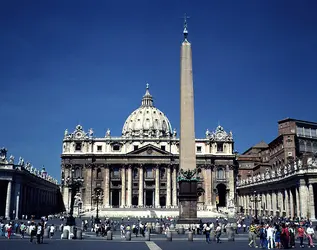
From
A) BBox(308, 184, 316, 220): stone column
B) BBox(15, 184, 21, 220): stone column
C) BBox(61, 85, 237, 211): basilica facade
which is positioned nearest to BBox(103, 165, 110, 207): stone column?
BBox(61, 85, 237, 211): basilica facade

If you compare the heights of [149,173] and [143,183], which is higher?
[149,173]

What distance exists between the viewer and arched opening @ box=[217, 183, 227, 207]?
88.4 metres

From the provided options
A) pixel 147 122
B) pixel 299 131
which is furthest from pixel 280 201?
pixel 147 122

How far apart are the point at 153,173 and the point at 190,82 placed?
60322 millimetres

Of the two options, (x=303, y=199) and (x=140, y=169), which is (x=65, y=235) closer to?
(x=303, y=199)

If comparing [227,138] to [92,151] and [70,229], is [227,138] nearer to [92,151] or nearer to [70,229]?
[92,151]

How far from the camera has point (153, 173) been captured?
285ft

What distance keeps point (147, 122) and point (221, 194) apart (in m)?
27.8

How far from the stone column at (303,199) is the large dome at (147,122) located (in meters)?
54.9

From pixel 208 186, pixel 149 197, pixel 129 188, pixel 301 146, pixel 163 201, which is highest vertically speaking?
pixel 301 146

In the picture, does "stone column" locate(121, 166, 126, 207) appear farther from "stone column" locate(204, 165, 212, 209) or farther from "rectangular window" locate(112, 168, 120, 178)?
"stone column" locate(204, 165, 212, 209)

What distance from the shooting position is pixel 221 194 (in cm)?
8988

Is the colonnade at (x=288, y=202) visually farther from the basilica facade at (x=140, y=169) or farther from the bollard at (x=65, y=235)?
the bollard at (x=65, y=235)

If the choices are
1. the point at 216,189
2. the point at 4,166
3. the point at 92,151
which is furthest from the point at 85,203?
the point at 4,166
